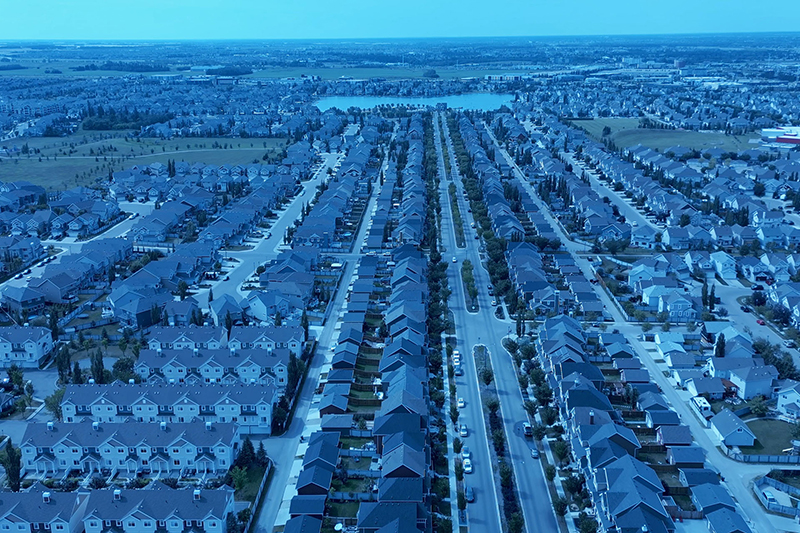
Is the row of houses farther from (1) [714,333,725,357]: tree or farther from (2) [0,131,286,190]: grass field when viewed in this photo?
(2) [0,131,286,190]: grass field

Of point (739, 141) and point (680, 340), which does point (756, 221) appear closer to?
point (680, 340)

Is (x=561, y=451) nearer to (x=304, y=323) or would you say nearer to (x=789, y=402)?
(x=789, y=402)

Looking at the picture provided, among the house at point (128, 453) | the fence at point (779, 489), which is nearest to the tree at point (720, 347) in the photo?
the fence at point (779, 489)

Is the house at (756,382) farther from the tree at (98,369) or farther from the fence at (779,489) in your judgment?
the tree at (98,369)

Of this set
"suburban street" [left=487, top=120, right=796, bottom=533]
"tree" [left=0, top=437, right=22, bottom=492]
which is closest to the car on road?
"suburban street" [left=487, top=120, right=796, bottom=533]

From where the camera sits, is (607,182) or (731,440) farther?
(607,182)

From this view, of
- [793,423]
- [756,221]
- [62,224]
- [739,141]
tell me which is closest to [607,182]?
[756,221]

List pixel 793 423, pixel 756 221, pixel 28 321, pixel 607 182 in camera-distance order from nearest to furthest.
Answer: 1. pixel 793 423
2. pixel 28 321
3. pixel 756 221
4. pixel 607 182
